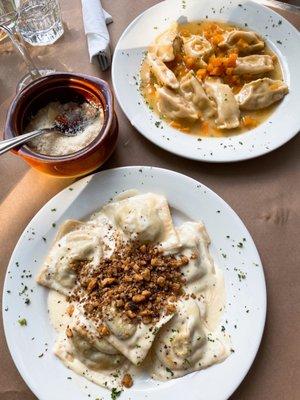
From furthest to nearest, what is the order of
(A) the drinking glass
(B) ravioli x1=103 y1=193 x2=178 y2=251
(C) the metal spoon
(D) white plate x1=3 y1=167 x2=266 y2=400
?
(A) the drinking glass < (C) the metal spoon < (B) ravioli x1=103 y1=193 x2=178 y2=251 < (D) white plate x1=3 y1=167 x2=266 y2=400

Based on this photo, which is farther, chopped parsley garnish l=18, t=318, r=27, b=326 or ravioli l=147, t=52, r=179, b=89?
ravioli l=147, t=52, r=179, b=89

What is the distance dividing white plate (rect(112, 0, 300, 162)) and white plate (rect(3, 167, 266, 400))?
0.70 feet

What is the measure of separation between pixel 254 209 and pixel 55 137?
901 mm

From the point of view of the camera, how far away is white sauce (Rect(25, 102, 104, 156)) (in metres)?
1.96

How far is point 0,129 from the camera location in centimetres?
228

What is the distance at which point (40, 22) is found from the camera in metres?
2.42

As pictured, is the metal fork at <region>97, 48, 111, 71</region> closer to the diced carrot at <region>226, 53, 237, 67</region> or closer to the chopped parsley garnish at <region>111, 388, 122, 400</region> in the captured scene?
the diced carrot at <region>226, 53, 237, 67</region>

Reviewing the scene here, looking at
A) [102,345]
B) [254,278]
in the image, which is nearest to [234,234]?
[254,278]

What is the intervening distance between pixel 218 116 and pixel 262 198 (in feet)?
1.43

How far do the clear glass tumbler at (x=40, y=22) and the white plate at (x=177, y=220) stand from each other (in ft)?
3.15

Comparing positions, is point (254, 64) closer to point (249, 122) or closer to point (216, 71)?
point (216, 71)

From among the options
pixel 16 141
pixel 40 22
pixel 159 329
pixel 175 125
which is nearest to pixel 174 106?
pixel 175 125

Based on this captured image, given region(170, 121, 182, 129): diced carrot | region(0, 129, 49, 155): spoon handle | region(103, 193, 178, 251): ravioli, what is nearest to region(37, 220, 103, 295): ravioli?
region(103, 193, 178, 251): ravioli

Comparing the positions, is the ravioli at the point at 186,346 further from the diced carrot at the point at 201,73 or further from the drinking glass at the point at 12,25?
the drinking glass at the point at 12,25
